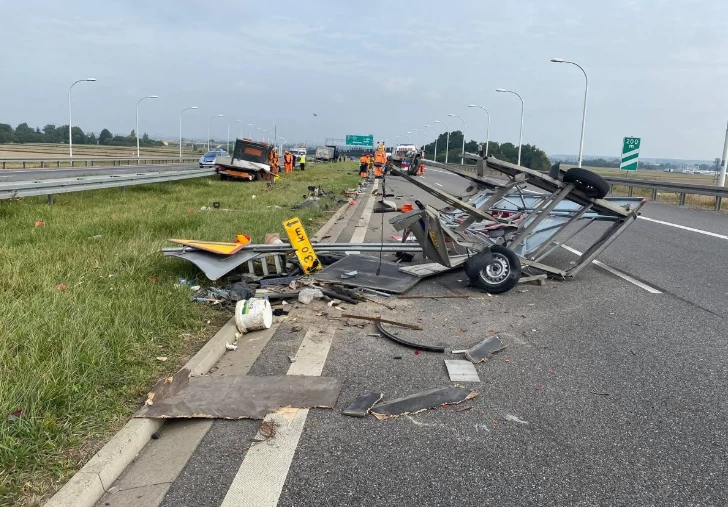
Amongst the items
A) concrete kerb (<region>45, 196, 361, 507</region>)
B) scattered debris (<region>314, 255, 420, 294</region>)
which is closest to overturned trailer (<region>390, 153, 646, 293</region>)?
scattered debris (<region>314, 255, 420, 294</region>)

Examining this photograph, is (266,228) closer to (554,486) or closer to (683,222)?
(554,486)

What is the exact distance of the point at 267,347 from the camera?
16.3ft

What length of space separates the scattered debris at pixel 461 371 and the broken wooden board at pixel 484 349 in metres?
0.11

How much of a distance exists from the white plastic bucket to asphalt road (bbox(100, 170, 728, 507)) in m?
0.20

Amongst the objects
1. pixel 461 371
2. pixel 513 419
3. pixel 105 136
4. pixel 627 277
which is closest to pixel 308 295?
pixel 461 371

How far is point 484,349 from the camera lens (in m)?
4.89

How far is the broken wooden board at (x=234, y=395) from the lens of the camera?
360 cm

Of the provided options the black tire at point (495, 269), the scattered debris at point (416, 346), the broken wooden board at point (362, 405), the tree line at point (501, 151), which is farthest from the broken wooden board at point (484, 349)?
the tree line at point (501, 151)

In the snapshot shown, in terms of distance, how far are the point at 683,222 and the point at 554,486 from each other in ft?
48.2

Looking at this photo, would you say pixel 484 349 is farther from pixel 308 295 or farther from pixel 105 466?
pixel 105 466

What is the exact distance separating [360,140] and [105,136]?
60772mm

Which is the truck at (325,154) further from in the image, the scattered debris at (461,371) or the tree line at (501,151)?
the scattered debris at (461,371)

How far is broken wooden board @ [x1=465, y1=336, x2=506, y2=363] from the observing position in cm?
469

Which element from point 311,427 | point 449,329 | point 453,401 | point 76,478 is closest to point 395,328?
point 449,329
